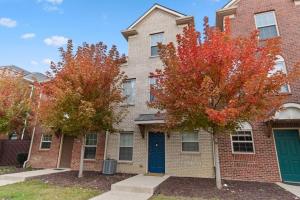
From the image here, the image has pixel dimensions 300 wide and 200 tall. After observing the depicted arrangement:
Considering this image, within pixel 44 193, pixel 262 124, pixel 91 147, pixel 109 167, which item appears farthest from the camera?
pixel 91 147

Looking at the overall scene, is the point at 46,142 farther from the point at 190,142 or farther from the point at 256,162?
the point at 256,162

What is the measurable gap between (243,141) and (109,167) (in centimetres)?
802

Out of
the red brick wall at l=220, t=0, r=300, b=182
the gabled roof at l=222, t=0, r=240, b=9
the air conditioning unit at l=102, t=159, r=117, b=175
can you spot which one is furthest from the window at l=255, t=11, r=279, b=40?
the air conditioning unit at l=102, t=159, r=117, b=175

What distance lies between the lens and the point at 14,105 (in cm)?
1415

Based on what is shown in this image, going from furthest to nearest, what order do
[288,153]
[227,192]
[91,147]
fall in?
[91,147]
[288,153]
[227,192]

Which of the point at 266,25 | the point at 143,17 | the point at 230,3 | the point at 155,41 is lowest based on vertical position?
the point at 266,25

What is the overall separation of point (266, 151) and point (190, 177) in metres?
4.22

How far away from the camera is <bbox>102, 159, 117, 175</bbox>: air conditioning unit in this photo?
1170cm

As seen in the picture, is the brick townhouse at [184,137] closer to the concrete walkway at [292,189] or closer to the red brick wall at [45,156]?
the red brick wall at [45,156]

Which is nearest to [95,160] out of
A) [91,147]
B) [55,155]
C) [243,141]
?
[91,147]

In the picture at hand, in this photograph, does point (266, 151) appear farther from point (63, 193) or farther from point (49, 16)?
point (49, 16)

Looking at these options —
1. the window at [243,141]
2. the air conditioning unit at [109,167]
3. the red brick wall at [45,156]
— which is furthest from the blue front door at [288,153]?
the red brick wall at [45,156]

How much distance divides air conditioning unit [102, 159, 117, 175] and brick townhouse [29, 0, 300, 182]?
2.17 ft

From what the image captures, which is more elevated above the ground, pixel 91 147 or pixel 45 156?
pixel 91 147
